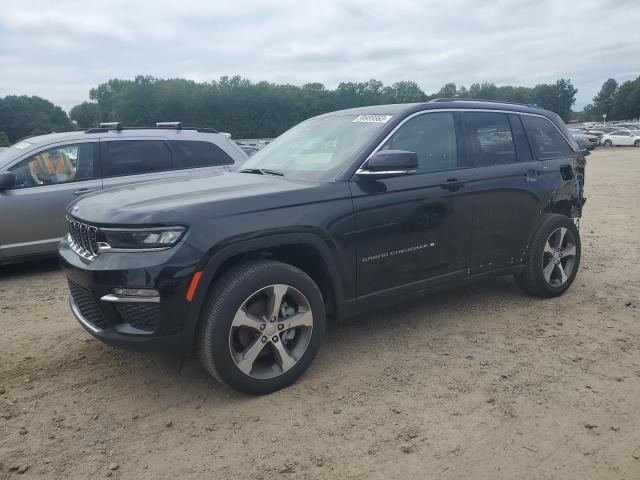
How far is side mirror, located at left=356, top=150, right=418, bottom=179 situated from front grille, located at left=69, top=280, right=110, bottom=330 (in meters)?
1.89

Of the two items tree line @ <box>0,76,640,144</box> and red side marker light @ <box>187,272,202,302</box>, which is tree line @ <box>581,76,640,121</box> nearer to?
tree line @ <box>0,76,640,144</box>

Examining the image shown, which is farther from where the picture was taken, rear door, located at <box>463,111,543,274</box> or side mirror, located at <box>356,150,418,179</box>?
rear door, located at <box>463,111,543,274</box>

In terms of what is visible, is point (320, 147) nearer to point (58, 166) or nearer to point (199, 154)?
point (199, 154)

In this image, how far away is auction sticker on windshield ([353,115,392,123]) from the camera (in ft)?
13.3

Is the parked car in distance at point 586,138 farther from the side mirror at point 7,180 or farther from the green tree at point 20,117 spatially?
the green tree at point 20,117

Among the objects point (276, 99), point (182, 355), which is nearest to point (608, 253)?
point (182, 355)

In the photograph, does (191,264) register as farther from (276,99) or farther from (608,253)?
(276,99)

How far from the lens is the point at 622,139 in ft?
145

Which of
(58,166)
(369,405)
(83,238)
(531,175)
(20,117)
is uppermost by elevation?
(20,117)

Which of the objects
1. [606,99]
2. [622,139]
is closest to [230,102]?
[622,139]

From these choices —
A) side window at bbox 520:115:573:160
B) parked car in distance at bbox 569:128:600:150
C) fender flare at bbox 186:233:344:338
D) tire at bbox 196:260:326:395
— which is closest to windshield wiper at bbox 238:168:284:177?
fender flare at bbox 186:233:344:338

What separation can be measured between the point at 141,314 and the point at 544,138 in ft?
13.2

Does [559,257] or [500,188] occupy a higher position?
[500,188]

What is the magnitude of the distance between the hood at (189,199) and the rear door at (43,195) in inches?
118
